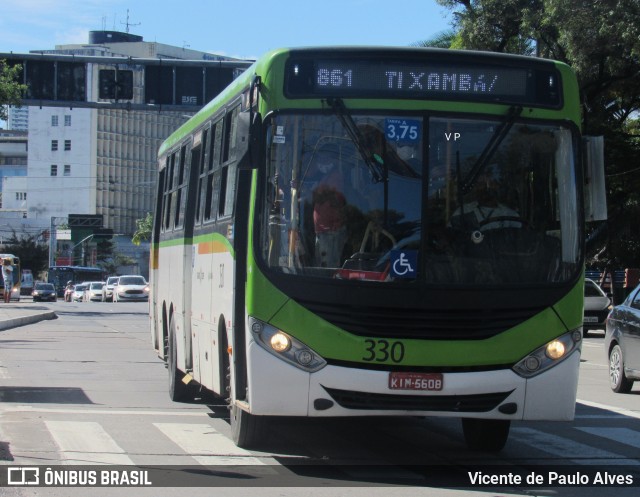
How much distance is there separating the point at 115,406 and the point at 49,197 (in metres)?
139

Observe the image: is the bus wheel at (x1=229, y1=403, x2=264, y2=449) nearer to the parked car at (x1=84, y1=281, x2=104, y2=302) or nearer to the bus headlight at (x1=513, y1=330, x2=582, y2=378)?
the bus headlight at (x1=513, y1=330, x2=582, y2=378)

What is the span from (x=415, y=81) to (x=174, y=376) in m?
6.02

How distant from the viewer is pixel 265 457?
9.13 meters

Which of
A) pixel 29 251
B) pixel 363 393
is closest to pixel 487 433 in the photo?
pixel 363 393

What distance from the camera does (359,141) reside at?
842 centimetres

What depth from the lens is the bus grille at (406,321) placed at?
8203mm

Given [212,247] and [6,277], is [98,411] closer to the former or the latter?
[212,247]

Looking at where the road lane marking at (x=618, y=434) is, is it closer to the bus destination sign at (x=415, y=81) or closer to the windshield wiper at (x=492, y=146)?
the windshield wiper at (x=492, y=146)

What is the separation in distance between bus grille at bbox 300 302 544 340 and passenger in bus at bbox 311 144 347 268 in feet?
1.27

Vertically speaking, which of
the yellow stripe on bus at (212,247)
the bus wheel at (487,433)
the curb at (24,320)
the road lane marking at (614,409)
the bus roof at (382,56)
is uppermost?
the bus roof at (382,56)

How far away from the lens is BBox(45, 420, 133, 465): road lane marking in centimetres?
884

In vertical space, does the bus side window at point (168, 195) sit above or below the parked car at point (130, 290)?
above

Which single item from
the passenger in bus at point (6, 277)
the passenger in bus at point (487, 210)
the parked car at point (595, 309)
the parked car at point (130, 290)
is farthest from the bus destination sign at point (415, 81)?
the parked car at point (130, 290)

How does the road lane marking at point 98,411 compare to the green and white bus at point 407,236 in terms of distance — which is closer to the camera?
the green and white bus at point 407,236
